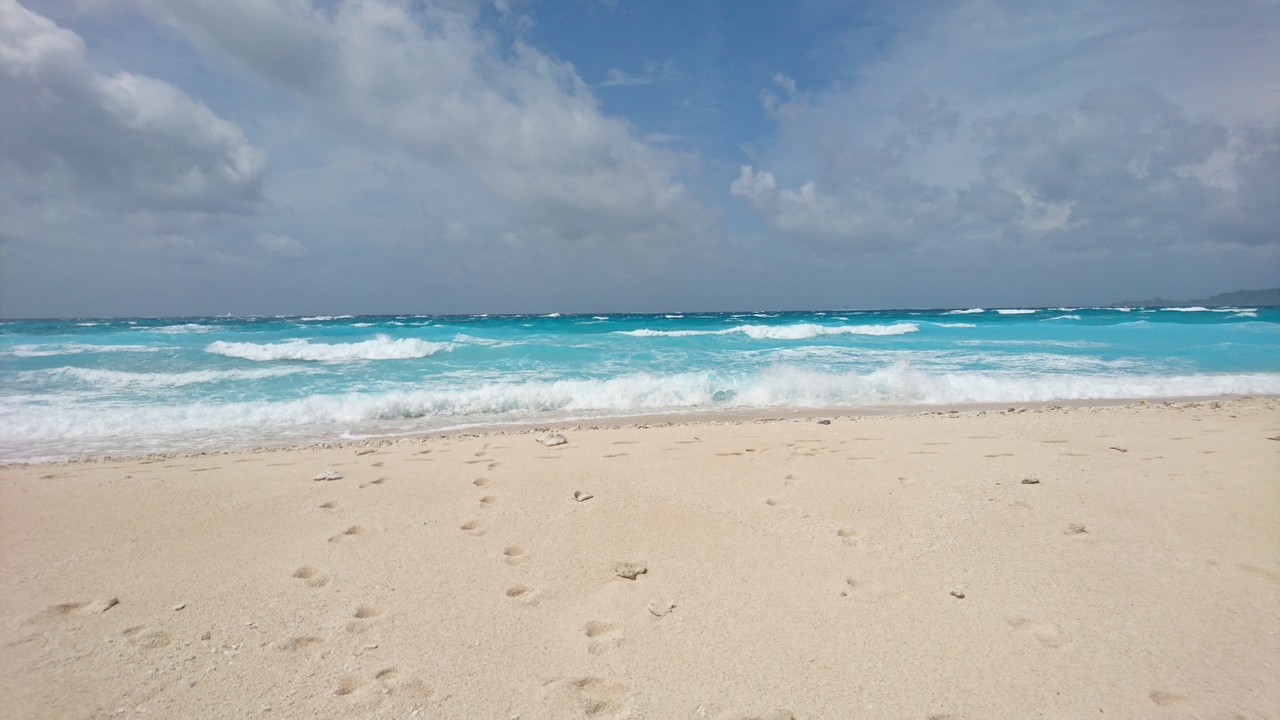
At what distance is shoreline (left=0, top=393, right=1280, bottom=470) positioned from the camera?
252 inches

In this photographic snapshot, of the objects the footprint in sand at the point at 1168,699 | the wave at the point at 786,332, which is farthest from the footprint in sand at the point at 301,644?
the wave at the point at 786,332

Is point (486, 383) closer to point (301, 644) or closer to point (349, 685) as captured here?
point (301, 644)

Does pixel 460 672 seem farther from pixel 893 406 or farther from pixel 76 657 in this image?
pixel 893 406

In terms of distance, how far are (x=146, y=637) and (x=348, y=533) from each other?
1180 millimetres

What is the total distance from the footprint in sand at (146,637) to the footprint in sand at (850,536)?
3.52 meters

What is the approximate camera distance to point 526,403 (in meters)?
9.62

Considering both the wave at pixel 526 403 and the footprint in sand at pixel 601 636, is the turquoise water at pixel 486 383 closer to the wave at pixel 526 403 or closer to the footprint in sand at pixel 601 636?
the wave at pixel 526 403

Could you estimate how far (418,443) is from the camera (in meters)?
6.47

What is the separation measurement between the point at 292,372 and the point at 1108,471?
597 inches

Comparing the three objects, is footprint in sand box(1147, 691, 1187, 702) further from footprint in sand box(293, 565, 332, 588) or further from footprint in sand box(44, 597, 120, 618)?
footprint in sand box(44, 597, 120, 618)

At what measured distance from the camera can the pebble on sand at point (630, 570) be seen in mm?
2956

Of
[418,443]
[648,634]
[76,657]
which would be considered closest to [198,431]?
[418,443]

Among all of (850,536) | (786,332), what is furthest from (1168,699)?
(786,332)

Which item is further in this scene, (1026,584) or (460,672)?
(1026,584)
